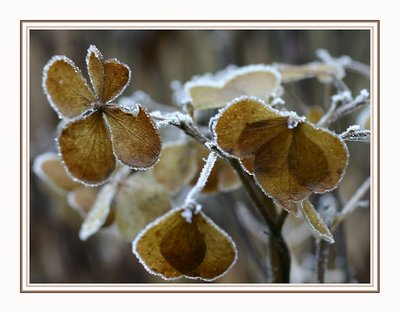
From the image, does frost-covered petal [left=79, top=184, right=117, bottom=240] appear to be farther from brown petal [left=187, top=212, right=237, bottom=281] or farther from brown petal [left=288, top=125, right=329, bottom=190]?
brown petal [left=288, top=125, right=329, bottom=190]

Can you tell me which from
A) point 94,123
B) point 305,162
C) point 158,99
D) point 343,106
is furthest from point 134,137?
point 158,99

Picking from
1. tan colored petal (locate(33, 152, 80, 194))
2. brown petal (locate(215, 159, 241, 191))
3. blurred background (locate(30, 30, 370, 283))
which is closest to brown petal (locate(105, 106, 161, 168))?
brown petal (locate(215, 159, 241, 191))

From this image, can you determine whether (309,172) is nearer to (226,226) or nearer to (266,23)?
(266,23)

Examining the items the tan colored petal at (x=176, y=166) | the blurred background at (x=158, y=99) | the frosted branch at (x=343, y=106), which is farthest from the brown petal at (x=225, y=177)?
the blurred background at (x=158, y=99)

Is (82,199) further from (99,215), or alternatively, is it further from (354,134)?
(354,134)

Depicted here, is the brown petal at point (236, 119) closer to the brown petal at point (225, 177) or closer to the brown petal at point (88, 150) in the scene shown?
the brown petal at point (88, 150)

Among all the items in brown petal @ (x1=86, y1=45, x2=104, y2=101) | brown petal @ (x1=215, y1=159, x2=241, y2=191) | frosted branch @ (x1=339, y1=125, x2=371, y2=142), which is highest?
brown petal @ (x1=86, y1=45, x2=104, y2=101)

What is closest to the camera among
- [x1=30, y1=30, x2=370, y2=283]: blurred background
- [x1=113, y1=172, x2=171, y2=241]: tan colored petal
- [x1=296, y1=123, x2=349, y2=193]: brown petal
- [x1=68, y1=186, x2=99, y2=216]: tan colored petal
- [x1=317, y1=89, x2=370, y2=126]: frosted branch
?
[x1=296, y1=123, x2=349, y2=193]: brown petal
